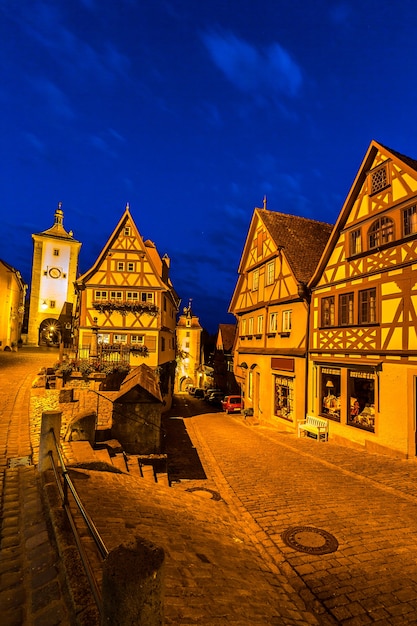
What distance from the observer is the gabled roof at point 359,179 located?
1403 cm

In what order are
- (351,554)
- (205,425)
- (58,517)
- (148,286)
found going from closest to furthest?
(58,517)
(351,554)
(205,425)
(148,286)

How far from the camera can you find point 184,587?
407 cm

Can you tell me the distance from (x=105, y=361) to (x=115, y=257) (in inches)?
308

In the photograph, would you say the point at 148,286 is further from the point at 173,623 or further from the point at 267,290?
the point at 173,623

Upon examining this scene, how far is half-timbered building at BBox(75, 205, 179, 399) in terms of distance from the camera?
25.4m

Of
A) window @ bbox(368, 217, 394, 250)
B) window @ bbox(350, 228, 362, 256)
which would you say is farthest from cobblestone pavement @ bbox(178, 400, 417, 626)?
window @ bbox(350, 228, 362, 256)

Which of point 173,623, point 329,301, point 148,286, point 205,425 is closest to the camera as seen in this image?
point 173,623

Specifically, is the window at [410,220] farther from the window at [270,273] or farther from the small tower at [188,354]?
the small tower at [188,354]

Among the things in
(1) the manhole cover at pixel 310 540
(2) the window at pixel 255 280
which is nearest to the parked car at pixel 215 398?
(2) the window at pixel 255 280

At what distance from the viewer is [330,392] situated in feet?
57.3

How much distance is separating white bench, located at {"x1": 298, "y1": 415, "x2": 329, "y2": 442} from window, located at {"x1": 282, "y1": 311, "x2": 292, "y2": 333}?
199 inches

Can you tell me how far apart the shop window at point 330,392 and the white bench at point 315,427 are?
431 mm

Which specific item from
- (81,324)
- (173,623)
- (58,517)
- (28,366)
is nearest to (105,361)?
(81,324)

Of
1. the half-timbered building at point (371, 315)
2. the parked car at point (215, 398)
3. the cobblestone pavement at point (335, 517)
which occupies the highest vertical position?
the half-timbered building at point (371, 315)
